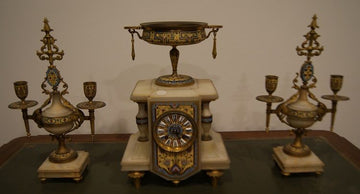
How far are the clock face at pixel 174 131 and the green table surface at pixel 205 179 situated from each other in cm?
18

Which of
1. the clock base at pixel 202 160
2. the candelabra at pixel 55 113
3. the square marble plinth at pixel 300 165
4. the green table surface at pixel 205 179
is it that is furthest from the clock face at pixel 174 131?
the square marble plinth at pixel 300 165

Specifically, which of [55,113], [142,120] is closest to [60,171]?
[55,113]

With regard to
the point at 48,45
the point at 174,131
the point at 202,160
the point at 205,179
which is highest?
the point at 48,45

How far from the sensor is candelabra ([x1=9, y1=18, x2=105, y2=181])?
1.20 m

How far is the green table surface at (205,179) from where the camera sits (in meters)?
1.20

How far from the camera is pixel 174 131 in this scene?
1.16 metres

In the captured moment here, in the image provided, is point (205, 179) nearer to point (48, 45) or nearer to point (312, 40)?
point (312, 40)

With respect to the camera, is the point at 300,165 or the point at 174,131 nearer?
the point at 174,131

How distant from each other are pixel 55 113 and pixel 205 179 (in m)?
0.65

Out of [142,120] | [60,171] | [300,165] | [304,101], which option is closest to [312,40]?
[304,101]

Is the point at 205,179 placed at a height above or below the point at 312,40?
below

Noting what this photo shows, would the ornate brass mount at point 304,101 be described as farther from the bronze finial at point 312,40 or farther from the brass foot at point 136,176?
the brass foot at point 136,176

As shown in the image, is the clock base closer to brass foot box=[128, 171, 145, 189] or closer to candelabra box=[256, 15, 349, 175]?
brass foot box=[128, 171, 145, 189]

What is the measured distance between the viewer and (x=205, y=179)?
1.28m
